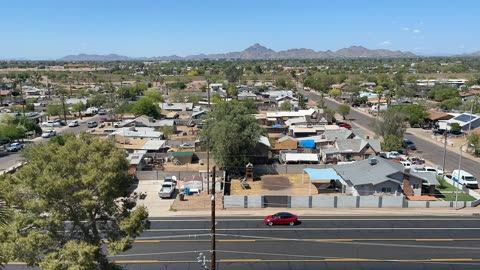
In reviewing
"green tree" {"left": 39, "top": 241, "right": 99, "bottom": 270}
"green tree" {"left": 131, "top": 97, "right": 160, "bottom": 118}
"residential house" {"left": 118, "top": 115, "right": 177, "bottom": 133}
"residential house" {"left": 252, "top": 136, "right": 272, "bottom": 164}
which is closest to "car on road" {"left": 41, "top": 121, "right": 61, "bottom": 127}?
"green tree" {"left": 131, "top": 97, "right": 160, "bottom": 118}

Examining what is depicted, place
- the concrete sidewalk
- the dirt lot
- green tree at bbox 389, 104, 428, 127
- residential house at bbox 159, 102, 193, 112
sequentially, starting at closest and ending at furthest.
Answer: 1. the concrete sidewalk
2. the dirt lot
3. green tree at bbox 389, 104, 428, 127
4. residential house at bbox 159, 102, 193, 112

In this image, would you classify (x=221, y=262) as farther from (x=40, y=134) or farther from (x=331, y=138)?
(x=40, y=134)

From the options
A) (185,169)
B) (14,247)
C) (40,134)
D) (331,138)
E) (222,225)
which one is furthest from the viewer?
(40,134)

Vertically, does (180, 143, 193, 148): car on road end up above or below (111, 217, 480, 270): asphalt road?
above

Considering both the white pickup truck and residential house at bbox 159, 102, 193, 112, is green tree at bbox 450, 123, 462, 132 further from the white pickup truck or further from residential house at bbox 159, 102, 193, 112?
residential house at bbox 159, 102, 193, 112

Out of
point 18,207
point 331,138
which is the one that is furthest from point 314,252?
point 331,138

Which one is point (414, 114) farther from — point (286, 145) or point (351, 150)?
point (286, 145)

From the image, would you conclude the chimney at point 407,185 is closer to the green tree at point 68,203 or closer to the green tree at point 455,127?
the green tree at point 68,203
